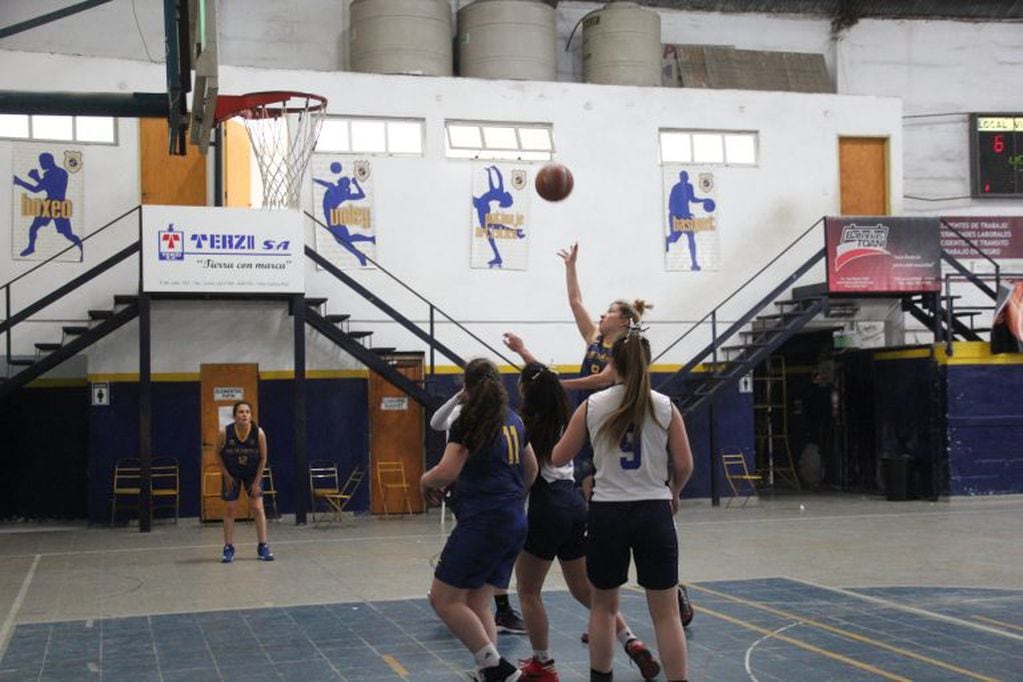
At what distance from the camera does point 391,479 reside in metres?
19.3

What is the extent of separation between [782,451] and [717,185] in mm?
6316

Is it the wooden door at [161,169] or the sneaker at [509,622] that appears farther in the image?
the wooden door at [161,169]

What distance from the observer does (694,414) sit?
1914 centimetres

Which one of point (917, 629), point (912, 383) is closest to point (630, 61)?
point (912, 383)

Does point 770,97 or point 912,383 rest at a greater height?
point 770,97

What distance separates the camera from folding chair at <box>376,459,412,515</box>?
19203 mm

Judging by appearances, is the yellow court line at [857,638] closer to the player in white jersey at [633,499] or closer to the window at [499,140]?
the player in white jersey at [633,499]

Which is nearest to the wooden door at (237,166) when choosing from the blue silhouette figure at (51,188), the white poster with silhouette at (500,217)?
the blue silhouette figure at (51,188)

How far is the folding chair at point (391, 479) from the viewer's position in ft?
63.0

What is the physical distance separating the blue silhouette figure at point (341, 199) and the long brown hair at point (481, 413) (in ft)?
41.1

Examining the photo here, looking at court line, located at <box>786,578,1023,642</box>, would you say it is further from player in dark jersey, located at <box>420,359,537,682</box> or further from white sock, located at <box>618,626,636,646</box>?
player in dark jersey, located at <box>420,359,537,682</box>

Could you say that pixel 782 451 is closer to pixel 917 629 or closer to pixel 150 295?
pixel 150 295

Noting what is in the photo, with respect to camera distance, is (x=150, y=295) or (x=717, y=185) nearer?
(x=150, y=295)

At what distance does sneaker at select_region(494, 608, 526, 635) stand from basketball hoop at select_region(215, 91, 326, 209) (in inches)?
395
